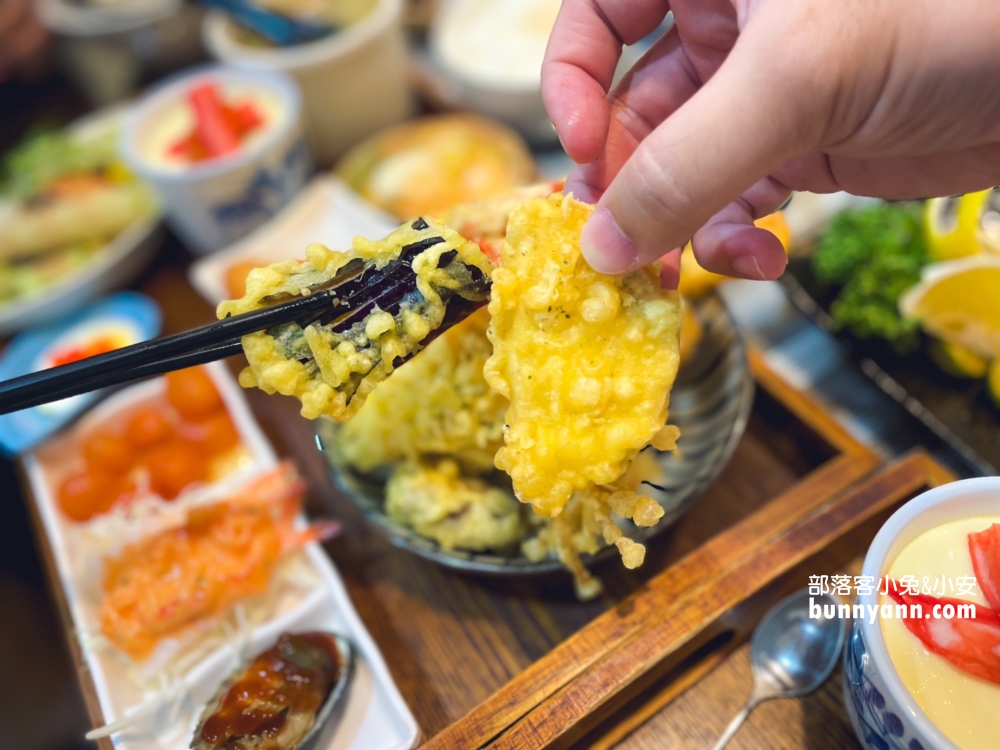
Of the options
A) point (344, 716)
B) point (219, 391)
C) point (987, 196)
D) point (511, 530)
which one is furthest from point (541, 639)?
point (987, 196)

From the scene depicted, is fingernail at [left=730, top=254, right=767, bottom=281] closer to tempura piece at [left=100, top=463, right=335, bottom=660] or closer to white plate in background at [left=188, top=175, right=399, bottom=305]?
tempura piece at [left=100, top=463, right=335, bottom=660]

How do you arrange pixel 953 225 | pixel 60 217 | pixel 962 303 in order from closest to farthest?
pixel 962 303, pixel 953 225, pixel 60 217

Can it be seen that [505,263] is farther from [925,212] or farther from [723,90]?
[925,212]

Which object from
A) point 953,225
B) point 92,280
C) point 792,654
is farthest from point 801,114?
point 92,280

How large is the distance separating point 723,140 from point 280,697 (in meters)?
1.22

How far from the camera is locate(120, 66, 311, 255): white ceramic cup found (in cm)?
234

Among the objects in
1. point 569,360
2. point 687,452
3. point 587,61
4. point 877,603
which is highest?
point 587,61

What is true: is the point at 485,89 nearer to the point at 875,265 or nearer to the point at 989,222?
the point at 875,265

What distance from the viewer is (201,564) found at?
1.59 m

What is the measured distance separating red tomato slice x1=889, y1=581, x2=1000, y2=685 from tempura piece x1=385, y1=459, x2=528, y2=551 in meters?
0.76

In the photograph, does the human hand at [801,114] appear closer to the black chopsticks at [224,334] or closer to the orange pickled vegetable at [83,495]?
the black chopsticks at [224,334]

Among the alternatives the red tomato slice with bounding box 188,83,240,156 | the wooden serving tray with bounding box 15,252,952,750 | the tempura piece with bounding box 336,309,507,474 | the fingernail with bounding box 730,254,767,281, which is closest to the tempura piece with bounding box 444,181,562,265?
the tempura piece with bounding box 336,309,507,474

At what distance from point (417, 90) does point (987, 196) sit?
2274 mm

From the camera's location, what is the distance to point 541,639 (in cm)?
151
